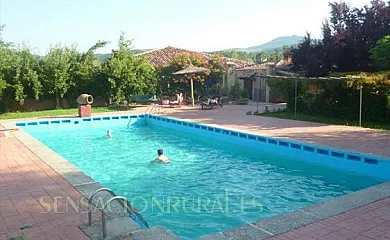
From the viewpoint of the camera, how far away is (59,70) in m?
22.6

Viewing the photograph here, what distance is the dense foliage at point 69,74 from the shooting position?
22.1 metres

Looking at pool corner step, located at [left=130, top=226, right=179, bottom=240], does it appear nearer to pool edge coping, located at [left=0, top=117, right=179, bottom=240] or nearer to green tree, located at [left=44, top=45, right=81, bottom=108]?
pool edge coping, located at [left=0, top=117, right=179, bottom=240]

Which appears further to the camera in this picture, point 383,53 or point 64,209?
point 383,53

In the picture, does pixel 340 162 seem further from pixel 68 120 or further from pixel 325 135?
pixel 68 120

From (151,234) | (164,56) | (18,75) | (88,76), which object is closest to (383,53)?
(151,234)

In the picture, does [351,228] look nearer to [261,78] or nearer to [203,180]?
[203,180]

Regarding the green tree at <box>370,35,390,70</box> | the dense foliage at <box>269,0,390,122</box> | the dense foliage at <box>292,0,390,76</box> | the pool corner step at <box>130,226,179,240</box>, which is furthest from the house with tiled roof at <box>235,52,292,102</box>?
the pool corner step at <box>130,226,179,240</box>

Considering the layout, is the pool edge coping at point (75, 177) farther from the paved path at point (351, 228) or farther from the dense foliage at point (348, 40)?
the dense foliage at point (348, 40)

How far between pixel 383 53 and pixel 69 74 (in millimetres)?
17842

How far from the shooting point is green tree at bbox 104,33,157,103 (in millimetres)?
23000

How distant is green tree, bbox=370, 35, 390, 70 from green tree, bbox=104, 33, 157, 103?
13.5 m

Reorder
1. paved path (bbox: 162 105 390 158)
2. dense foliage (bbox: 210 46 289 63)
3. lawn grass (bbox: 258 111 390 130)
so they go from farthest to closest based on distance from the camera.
Answer: dense foliage (bbox: 210 46 289 63) < lawn grass (bbox: 258 111 390 130) < paved path (bbox: 162 105 390 158)

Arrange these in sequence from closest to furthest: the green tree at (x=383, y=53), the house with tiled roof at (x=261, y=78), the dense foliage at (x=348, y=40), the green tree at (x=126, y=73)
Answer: the green tree at (x=383, y=53) → the dense foliage at (x=348, y=40) → the green tree at (x=126, y=73) → the house with tiled roof at (x=261, y=78)

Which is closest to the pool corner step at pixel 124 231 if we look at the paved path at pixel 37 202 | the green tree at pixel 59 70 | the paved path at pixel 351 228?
the paved path at pixel 37 202
